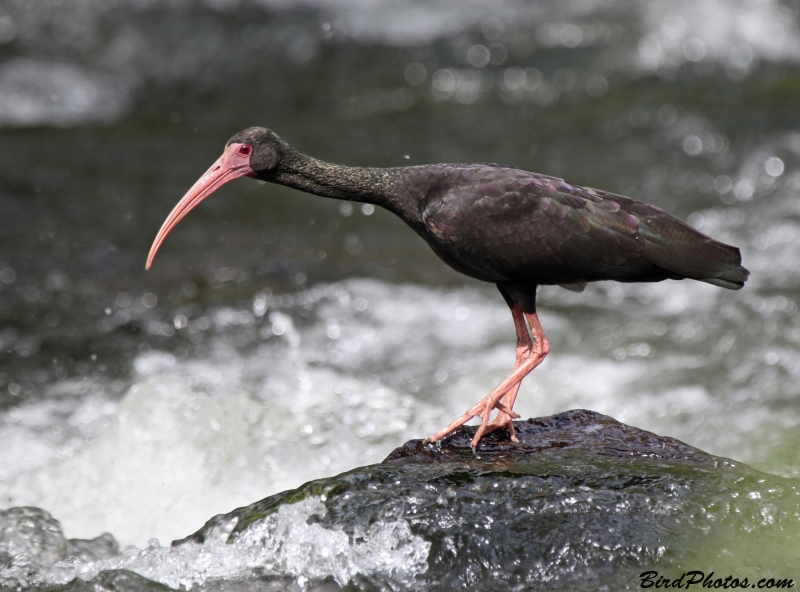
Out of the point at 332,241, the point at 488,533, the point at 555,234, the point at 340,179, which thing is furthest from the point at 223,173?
the point at 332,241

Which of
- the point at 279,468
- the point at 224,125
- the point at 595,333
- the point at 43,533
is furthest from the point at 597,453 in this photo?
the point at 224,125

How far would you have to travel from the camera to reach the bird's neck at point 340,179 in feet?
16.1

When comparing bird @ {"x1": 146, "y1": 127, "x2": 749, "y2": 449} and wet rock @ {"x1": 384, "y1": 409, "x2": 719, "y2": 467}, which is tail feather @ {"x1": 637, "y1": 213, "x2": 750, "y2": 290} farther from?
wet rock @ {"x1": 384, "y1": 409, "x2": 719, "y2": 467}

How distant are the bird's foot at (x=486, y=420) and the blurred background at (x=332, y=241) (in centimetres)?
133

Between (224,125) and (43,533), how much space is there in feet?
26.5

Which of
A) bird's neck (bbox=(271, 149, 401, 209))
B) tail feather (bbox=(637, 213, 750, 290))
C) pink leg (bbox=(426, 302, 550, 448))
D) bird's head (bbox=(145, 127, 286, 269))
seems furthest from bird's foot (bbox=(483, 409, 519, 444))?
bird's head (bbox=(145, 127, 286, 269))

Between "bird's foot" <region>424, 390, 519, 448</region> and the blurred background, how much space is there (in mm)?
→ 1327

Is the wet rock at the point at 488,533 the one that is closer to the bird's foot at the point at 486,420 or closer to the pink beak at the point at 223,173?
the bird's foot at the point at 486,420

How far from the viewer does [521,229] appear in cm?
470

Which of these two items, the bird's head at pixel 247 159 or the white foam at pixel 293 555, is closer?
the white foam at pixel 293 555

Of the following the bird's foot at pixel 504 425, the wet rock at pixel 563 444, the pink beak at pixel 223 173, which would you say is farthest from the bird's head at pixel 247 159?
the bird's foot at pixel 504 425

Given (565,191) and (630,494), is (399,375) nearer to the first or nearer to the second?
(565,191)

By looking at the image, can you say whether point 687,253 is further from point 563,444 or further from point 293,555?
point 293,555

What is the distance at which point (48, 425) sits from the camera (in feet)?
21.3
